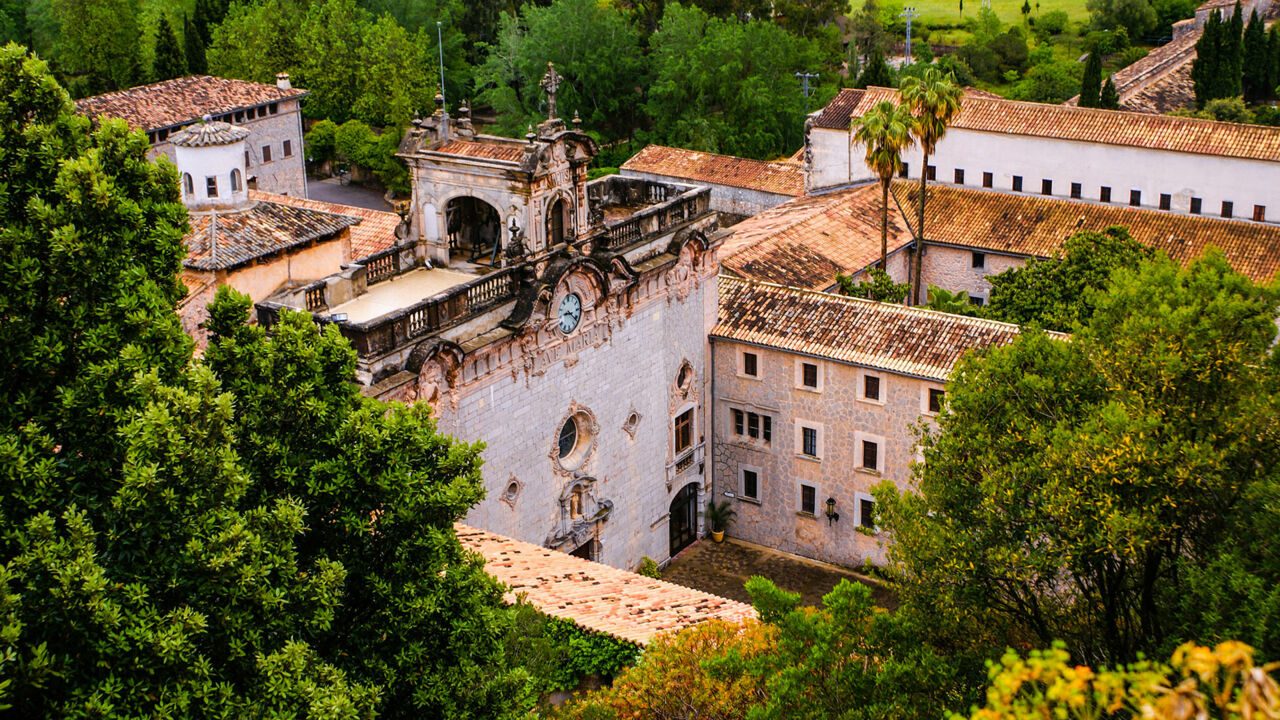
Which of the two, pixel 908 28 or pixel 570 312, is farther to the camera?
pixel 908 28

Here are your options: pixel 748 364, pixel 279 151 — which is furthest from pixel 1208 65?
pixel 279 151

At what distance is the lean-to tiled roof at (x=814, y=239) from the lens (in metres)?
46.8

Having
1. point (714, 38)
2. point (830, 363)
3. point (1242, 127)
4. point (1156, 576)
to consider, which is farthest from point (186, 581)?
point (714, 38)

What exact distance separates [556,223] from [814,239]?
16.1 meters

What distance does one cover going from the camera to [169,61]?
81.4 m

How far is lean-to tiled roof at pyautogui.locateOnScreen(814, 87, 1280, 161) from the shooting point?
5219 centimetres

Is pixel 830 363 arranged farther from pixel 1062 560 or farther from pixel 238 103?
pixel 238 103

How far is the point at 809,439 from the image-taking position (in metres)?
41.5

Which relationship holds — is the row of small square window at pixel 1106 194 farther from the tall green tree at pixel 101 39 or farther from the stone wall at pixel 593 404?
the tall green tree at pixel 101 39

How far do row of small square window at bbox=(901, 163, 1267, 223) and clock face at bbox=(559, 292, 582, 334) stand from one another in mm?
26909

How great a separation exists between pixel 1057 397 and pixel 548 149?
16466 millimetres

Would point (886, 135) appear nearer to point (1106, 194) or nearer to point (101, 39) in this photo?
point (1106, 194)

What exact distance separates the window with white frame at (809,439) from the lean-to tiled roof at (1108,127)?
20.6 meters

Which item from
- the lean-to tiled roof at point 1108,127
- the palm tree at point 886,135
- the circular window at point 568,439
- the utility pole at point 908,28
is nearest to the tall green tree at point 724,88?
the utility pole at point 908,28
